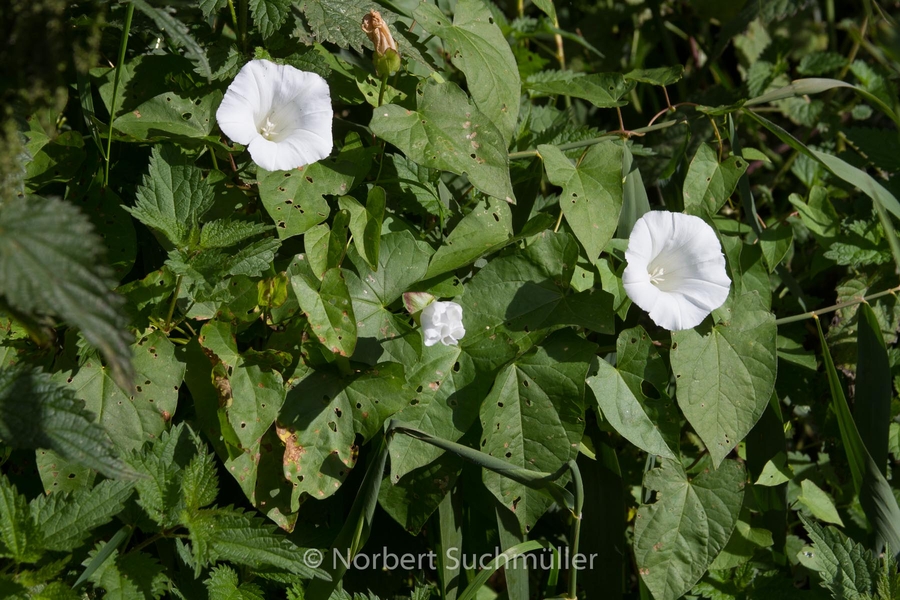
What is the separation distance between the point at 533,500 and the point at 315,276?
574mm

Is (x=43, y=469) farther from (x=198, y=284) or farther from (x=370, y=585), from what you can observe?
(x=370, y=585)

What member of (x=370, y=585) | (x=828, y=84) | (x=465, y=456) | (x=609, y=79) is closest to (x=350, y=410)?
(x=465, y=456)

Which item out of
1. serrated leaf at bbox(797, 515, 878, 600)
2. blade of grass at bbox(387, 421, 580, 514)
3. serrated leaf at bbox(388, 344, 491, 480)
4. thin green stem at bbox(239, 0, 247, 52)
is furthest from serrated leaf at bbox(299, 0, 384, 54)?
serrated leaf at bbox(797, 515, 878, 600)

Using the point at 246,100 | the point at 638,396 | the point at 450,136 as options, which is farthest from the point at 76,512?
the point at 638,396

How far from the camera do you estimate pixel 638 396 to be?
145 cm

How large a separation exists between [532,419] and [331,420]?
0.37m

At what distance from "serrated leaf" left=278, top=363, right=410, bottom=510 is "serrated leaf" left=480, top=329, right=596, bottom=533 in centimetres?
18

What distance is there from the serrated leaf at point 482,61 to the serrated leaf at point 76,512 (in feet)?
2.98

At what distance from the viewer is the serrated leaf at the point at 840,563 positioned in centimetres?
148

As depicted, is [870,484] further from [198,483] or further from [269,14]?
[269,14]

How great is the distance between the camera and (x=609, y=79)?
1648 millimetres

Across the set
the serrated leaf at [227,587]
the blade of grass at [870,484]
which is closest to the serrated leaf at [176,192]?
the serrated leaf at [227,587]

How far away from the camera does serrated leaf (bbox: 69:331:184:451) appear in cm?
127

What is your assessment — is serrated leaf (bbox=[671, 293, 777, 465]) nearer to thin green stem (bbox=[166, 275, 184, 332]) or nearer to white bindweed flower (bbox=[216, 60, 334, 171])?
white bindweed flower (bbox=[216, 60, 334, 171])
